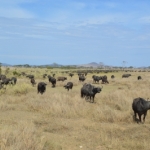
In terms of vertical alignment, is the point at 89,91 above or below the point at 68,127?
above

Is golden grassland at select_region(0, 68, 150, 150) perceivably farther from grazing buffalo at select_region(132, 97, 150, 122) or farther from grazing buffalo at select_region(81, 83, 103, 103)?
grazing buffalo at select_region(81, 83, 103, 103)

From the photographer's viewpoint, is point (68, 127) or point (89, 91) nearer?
point (68, 127)

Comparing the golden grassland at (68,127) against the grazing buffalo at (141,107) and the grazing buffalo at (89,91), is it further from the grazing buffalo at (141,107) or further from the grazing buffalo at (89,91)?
the grazing buffalo at (89,91)

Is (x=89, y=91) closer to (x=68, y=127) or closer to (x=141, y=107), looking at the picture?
(x=141, y=107)

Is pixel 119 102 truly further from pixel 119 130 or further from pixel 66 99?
pixel 119 130

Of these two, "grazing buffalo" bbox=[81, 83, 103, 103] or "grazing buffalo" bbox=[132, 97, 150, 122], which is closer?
"grazing buffalo" bbox=[132, 97, 150, 122]

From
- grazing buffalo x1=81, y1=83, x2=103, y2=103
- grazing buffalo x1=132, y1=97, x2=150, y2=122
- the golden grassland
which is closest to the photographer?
the golden grassland

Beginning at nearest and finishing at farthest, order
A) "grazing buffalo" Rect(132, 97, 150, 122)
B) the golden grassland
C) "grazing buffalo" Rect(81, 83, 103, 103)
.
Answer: the golden grassland → "grazing buffalo" Rect(132, 97, 150, 122) → "grazing buffalo" Rect(81, 83, 103, 103)

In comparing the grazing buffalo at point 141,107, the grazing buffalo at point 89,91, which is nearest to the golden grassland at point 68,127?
the grazing buffalo at point 141,107

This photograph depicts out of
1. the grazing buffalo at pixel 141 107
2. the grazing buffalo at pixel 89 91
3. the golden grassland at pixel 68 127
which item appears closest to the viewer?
the golden grassland at pixel 68 127

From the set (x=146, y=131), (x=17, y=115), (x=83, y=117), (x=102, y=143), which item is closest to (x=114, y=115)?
(x=83, y=117)

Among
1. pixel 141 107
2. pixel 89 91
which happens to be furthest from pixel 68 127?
pixel 89 91

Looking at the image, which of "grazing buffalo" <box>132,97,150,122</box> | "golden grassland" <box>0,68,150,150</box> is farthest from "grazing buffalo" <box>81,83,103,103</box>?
"grazing buffalo" <box>132,97,150,122</box>

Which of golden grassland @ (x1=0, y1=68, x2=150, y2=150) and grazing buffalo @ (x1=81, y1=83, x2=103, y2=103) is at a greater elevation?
grazing buffalo @ (x1=81, y1=83, x2=103, y2=103)
